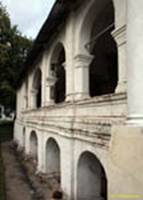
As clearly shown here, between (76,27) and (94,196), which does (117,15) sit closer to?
(76,27)

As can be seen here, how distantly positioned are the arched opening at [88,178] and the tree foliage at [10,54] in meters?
18.4

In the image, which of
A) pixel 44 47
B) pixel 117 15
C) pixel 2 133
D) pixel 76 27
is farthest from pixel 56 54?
pixel 2 133

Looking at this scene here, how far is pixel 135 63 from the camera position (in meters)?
3.22

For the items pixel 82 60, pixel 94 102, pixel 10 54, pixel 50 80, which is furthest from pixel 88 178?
pixel 10 54

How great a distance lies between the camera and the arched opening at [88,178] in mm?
8055

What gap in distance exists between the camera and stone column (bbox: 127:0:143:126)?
10.4 feet

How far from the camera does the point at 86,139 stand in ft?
23.6

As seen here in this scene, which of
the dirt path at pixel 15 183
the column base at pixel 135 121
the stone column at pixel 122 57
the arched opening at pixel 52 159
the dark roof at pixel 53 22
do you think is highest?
the dark roof at pixel 53 22

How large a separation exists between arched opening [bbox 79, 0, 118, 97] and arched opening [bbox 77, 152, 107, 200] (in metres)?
3.08

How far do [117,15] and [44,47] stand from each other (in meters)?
7.38

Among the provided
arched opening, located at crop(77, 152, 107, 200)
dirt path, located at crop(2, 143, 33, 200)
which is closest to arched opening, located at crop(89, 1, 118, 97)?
arched opening, located at crop(77, 152, 107, 200)

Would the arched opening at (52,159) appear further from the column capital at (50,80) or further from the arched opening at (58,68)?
the column capital at (50,80)

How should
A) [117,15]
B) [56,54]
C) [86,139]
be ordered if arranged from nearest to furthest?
[117,15]
[86,139]
[56,54]

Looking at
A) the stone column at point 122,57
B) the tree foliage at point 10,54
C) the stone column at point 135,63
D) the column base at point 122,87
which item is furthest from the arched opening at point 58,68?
the tree foliage at point 10,54
